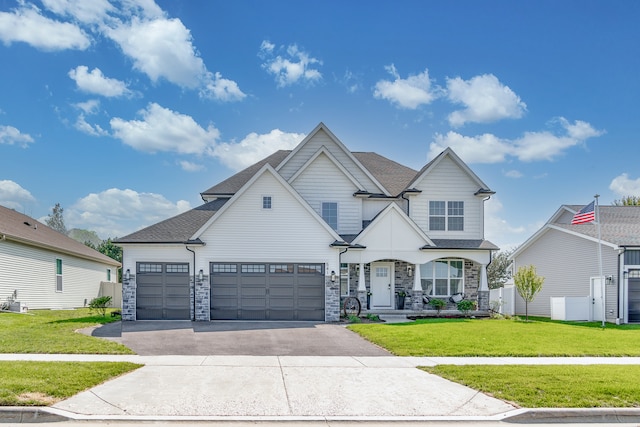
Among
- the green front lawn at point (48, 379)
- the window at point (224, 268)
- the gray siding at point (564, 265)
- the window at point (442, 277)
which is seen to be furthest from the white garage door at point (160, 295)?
the gray siding at point (564, 265)


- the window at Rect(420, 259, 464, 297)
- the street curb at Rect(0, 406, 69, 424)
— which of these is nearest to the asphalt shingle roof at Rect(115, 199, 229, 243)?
the window at Rect(420, 259, 464, 297)

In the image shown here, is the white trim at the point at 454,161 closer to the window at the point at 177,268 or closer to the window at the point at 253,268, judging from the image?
the window at the point at 253,268

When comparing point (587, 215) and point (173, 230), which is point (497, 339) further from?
point (173, 230)

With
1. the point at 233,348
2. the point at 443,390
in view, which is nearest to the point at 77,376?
the point at 233,348

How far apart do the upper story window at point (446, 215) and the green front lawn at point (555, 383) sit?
1568 cm

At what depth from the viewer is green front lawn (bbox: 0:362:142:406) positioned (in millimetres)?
8766

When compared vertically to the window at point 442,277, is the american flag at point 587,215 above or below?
above

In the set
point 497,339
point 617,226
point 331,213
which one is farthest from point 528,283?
point 331,213

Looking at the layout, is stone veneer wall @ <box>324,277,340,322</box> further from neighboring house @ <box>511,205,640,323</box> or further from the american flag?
the american flag

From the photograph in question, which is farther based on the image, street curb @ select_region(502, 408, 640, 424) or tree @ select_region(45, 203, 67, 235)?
tree @ select_region(45, 203, 67, 235)

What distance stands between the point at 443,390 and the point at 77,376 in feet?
21.8

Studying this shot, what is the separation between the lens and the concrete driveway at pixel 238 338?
14.6 metres

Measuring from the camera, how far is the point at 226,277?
22719 millimetres

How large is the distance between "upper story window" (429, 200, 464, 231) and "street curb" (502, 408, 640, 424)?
765 inches
